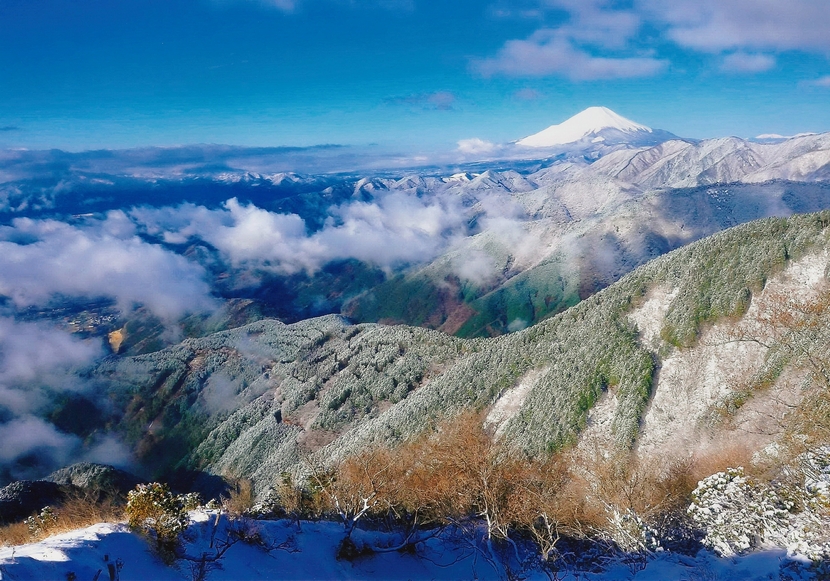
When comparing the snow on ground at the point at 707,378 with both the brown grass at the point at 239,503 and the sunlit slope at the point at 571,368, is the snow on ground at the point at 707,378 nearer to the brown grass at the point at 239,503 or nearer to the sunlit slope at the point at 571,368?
the sunlit slope at the point at 571,368

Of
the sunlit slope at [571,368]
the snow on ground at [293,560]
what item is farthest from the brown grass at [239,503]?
the sunlit slope at [571,368]

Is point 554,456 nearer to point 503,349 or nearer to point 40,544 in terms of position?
point 503,349

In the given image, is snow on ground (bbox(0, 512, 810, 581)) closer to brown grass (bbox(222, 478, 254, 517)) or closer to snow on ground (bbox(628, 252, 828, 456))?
brown grass (bbox(222, 478, 254, 517))

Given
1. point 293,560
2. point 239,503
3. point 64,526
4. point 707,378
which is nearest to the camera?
point 64,526

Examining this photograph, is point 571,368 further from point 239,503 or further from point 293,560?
point 293,560

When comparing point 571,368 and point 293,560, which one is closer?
point 293,560

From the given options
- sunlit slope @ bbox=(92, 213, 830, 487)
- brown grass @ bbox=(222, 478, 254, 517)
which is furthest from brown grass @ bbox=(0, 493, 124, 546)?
sunlit slope @ bbox=(92, 213, 830, 487)

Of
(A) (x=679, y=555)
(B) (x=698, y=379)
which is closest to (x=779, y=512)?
(A) (x=679, y=555)

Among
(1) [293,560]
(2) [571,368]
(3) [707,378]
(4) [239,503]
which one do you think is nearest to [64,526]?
(4) [239,503]
